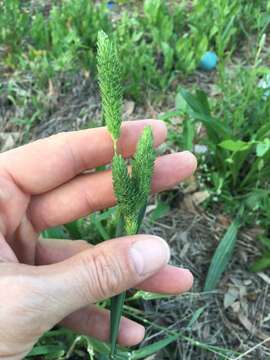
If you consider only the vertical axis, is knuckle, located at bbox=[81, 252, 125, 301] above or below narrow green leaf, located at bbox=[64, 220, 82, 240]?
above

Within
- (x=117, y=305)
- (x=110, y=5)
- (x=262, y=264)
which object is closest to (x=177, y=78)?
(x=110, y=5)

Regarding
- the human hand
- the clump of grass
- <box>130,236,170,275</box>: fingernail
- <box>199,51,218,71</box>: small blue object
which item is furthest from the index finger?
<box>199,51,218,71</box>: small blue object

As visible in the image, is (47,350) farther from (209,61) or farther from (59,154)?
(209,61)

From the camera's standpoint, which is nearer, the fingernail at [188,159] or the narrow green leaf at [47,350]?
the narrow green leaf at [47,350]

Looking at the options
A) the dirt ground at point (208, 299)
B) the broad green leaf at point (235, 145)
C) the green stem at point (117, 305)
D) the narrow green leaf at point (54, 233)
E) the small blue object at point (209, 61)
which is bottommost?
the dirt ground at point (208, 299)

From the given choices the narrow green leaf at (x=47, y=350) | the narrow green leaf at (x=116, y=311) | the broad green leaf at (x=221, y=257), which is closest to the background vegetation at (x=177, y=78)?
the broad green leaf at (x=221, y=257)

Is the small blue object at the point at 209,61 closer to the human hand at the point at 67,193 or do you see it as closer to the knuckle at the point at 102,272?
the human hand at the point at 67,193

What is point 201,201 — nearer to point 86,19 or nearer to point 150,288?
point 150,288

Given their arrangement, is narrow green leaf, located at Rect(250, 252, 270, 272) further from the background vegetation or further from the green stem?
the green stem
